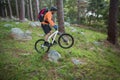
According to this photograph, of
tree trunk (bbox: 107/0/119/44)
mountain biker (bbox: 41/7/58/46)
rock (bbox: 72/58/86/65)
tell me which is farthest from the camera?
tree trunk (bbox: 107/0/119/44)

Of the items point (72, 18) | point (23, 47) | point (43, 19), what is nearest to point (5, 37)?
point (23, 47)

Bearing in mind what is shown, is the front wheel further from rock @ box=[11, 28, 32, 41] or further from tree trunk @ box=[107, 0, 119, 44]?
tree trunk @ box=[107, 0, 119, 44]

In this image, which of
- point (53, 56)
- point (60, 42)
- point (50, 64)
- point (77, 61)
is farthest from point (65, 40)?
point (77, 61)

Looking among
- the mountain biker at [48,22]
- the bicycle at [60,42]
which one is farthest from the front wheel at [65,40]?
the mountain biker at [48,22]

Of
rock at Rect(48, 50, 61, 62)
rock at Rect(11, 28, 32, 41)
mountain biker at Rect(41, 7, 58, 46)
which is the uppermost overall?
mountain biker at Rect(41, 7, 58, 46)

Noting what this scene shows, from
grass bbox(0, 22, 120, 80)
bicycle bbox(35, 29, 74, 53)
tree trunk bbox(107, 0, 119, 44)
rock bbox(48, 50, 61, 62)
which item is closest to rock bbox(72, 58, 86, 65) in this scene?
grass bbox(0, 22, 120, 80)

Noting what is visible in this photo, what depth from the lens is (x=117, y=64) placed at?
10641 mm

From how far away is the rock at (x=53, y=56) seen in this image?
875 centimetres

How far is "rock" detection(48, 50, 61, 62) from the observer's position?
875 centimetres

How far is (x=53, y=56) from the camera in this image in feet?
29.1

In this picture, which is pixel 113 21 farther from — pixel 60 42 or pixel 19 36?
pixel 19 36

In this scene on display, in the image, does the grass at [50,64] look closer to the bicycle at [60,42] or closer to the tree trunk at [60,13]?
the bicycle at [60,42]

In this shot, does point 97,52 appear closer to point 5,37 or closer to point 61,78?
point 61,78

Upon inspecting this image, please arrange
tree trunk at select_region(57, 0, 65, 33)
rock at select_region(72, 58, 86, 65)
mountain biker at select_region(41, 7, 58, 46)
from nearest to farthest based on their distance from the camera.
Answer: mountain biker at select_region(41, 7, 58, 46) → rock at select_region(72, 58, 86, 65) → tree trunk at select_region(57, 0, 65, 33)
